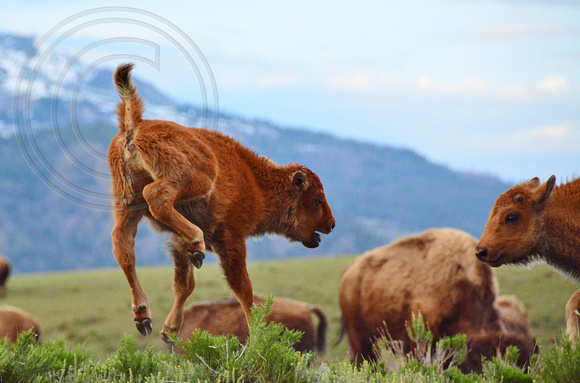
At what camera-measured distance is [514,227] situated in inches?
285

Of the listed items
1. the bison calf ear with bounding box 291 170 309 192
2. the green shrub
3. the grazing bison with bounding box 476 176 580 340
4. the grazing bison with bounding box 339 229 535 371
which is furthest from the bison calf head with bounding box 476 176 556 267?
the grazing bison with bounding box 339 229 535 371

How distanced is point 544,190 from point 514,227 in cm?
50

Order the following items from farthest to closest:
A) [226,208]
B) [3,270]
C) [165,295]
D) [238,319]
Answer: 1. [165,295]
2. [3,270]
3. [238,319]
4. [226,208]

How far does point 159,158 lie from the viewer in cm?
577

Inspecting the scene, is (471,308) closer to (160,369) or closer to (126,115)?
(160,369)

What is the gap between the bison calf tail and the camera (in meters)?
14.5

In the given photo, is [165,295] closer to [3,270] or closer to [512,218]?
[3,270]

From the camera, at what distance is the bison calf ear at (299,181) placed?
6328mm

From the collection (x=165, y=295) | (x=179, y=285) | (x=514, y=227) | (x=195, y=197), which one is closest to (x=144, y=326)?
(x=179, y=285)

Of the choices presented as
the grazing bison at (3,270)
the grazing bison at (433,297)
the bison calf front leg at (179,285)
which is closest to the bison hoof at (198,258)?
the bison calf front leg at (179,285)

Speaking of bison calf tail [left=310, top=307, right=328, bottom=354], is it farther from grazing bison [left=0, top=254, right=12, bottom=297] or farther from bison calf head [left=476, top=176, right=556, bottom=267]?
grazing bison [left=0, top=254, right=12, bottom=297]

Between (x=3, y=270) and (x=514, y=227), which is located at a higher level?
(x=514, y=227)

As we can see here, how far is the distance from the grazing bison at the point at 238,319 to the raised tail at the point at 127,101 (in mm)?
6171

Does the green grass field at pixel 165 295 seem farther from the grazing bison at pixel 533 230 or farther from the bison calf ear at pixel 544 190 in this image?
the bison calf ear at pixel 544 190
